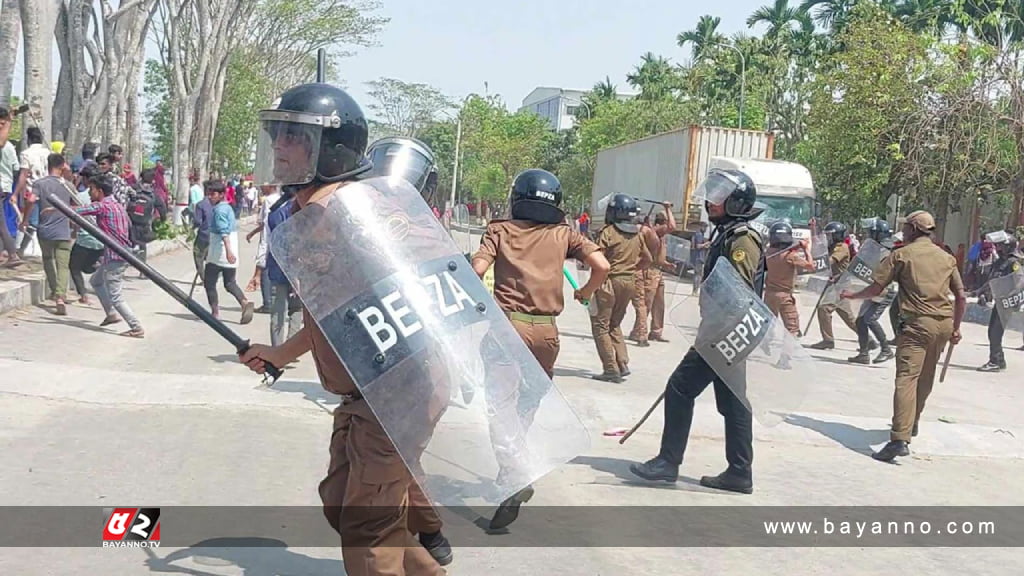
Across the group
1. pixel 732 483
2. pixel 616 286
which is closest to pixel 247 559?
pixel 732 483

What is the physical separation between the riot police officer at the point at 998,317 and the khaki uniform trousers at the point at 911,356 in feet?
18.6

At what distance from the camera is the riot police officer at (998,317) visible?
12.4 metres

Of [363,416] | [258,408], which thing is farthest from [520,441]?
[258,408]

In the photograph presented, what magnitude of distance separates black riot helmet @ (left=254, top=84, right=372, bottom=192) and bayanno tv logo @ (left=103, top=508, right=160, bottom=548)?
2.00 m

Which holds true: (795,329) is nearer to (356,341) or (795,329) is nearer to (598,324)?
(598,324)

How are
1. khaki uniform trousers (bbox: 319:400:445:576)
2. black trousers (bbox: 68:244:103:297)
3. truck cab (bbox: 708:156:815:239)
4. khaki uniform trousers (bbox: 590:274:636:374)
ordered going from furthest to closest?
truck cab (bbox: 708:156:815:239), black trousers (bbox: 68:244:103:297), khaki uniform trousers (bbox: 590:274:636:374), khaki uniform trousers (bbox: 319:400:445:576)

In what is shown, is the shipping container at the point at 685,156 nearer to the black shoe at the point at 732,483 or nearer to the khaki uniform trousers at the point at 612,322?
the khaki uniform trousers at the point at 612,322

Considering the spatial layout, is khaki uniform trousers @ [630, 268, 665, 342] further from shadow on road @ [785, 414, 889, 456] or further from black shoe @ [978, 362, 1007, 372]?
black shoe @ [978, 362, 1007, 372]

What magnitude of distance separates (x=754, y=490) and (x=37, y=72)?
11060 millimetres

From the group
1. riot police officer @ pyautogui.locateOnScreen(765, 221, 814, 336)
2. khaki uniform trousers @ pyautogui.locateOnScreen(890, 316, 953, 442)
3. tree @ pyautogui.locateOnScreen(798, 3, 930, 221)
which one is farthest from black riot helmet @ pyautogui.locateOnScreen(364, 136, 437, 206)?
tree @ pyautogui.locateOnScreen(798, 3, 930, 221)

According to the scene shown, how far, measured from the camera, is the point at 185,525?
4.69 metres

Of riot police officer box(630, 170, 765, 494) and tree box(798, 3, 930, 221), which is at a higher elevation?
tree box(798, 3, 930, 221)

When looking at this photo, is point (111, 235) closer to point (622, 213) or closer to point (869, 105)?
point (622, 213)

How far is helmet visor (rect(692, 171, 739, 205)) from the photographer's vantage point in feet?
19.4
